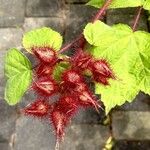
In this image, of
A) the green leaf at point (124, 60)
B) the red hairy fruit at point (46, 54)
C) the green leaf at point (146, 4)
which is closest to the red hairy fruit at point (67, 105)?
the red hairy fruit at point (46, 54)

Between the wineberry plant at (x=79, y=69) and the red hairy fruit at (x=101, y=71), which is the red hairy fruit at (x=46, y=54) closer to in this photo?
the wineberry plant at (x=79, y=69)

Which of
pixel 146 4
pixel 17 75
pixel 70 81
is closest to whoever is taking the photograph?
pixel 70 81

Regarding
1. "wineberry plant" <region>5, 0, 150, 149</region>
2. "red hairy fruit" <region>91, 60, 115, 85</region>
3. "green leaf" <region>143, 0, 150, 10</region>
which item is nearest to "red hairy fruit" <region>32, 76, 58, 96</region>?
"wineberry plant" <region>5, 0, 150, 149</region>

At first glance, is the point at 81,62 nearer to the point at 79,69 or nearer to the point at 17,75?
the point at 79,69

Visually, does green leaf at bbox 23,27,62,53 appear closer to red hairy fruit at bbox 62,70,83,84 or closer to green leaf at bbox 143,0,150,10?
red hairy fruit at bbox 62,70,83,84

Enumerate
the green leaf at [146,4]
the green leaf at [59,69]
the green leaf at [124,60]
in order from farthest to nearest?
the green leaf at [146,4]
the green leaf at [124,60]
the green leaf at [59,69]

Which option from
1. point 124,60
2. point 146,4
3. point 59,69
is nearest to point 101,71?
point 59,69

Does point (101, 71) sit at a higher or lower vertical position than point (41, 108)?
higher

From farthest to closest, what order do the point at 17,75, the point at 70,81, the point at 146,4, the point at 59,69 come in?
1. the point at 146,4
2. the point at 17,75
3. the point at 59,69
4. the point at 70,81
